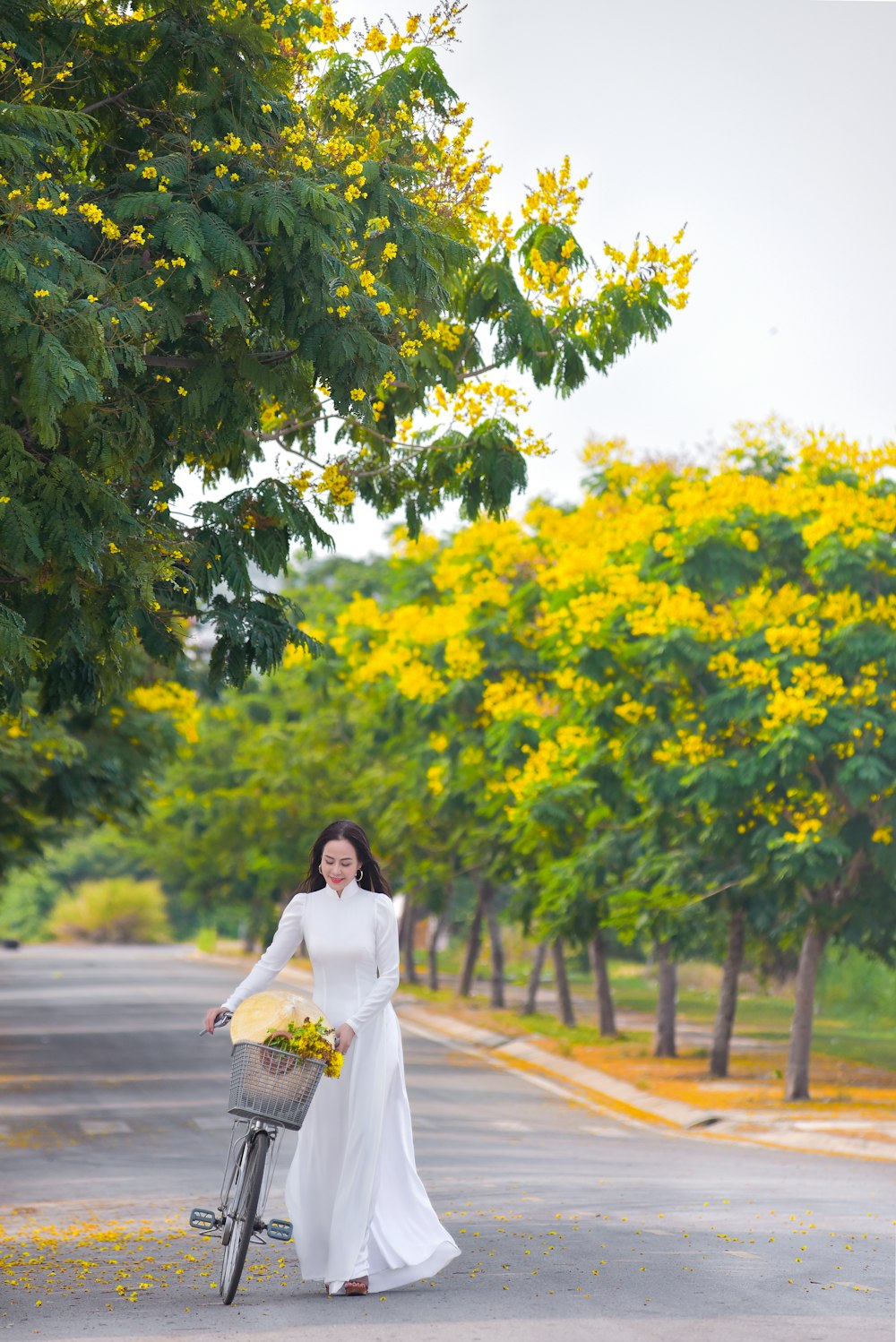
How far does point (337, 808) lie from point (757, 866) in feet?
67.3

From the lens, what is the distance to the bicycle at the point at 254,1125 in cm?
650

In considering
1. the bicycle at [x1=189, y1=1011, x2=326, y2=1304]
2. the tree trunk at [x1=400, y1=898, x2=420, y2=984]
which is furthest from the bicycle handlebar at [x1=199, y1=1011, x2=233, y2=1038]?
the tree trunk at [x1=400, y1=898, x2=420, y2=984]

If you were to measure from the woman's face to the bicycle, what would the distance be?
728 mm

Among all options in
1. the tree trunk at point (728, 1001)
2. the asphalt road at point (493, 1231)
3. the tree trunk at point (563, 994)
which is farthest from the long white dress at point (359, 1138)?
the tree trunk at point (563, 994)

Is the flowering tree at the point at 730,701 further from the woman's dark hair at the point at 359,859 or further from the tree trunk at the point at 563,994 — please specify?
the woman's dark hair at the point at 359,859

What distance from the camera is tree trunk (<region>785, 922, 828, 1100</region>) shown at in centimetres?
1953

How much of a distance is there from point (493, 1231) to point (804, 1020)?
1130 centimetres

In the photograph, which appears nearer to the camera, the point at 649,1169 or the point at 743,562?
the point at 649,1169

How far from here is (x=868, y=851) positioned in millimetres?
18406

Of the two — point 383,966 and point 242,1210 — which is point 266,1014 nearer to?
point 383,966

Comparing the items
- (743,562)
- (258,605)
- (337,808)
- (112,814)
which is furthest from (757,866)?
(337,808)

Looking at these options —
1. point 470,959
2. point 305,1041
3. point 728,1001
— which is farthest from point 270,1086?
point 470,959

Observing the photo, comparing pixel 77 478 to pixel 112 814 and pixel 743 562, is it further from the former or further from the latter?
pixel 112 814

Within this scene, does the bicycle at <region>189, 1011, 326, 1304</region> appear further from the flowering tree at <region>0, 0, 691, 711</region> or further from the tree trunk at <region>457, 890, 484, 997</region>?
the tree trunk at <region>457, 890, 484, 997</region>
